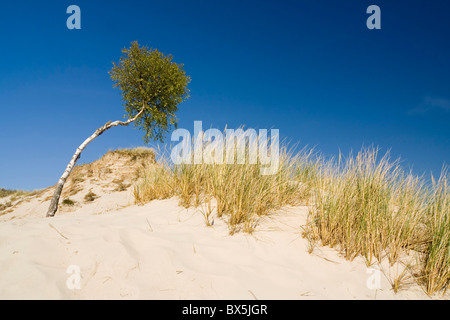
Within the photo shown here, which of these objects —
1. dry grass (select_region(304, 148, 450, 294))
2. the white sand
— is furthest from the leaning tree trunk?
dry grass (select_region(304, 148, 450, 294))

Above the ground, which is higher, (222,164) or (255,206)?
(222,164)

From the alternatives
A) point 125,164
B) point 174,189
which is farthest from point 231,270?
point 125,164

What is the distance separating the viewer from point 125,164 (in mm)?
15656

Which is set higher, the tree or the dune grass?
the tree

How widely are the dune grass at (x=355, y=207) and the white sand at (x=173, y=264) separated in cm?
24

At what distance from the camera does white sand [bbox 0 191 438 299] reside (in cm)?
248

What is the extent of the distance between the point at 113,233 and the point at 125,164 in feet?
42.3

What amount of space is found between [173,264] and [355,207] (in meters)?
2.56

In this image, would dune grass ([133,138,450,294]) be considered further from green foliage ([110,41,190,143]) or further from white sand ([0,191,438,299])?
green foliage ([110,41,190,143])

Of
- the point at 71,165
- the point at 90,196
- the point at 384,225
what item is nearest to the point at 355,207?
the point at 384,225

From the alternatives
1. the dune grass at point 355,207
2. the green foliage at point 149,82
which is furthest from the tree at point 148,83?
the dune grass at point 355,207

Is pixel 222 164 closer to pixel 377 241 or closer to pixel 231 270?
pixel 231 270

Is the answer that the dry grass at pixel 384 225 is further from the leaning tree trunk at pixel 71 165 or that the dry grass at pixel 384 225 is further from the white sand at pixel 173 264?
the leaning tree trunk at pixel 71 165

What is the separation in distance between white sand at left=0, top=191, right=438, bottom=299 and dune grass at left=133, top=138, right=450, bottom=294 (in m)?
0.24
